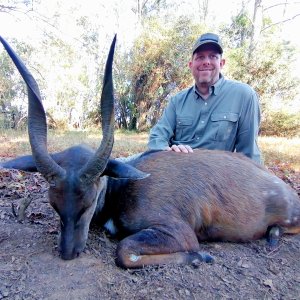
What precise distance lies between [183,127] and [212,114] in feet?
1.65

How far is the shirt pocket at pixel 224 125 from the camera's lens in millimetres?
5172

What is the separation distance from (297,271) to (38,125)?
9.18 feet

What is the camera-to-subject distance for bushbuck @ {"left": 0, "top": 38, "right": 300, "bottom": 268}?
3.16m

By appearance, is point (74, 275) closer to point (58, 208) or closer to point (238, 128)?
point (58, 208)

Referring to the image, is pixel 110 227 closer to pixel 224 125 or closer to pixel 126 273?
pixel 126 273

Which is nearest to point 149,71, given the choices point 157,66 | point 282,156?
point 157,66

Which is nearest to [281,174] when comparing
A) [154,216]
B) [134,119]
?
[154,216]

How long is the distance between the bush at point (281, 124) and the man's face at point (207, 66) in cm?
1399

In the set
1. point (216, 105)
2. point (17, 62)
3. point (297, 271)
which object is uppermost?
point (17, 62)

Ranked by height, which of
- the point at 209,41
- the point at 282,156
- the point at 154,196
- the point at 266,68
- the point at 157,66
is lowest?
the point at 282,156

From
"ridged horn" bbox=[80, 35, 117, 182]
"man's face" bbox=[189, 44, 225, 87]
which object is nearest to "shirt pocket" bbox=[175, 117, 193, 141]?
"man's face" bbox=[189, 44, 225, 87]

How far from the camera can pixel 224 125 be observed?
5180 mm

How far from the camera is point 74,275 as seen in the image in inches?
116

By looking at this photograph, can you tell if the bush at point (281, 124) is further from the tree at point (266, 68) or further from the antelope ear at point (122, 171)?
the antelope ear at point (122, 171)
